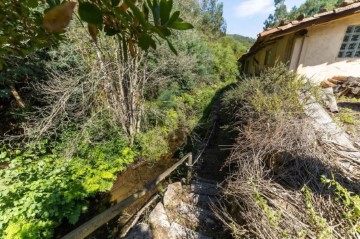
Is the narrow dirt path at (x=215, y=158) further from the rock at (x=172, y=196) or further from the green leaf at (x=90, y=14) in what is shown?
the green leaf at (x=90, y=14)

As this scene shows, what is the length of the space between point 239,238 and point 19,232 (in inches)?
127

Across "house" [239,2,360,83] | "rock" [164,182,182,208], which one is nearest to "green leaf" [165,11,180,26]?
"rock" [164,182,182,208]

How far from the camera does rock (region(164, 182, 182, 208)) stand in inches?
139

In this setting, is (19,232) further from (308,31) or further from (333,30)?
(333,30)

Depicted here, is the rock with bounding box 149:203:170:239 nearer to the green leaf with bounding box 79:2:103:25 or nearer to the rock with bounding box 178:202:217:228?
the rock with bounding box 178:202:217:228

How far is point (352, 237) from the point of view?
1.63 m

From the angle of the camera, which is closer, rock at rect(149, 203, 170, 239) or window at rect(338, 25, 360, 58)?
rock at rect(149, 203, 170, 239)

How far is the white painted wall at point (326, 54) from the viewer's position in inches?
233

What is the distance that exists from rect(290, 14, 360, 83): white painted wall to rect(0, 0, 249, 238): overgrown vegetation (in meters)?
4.76

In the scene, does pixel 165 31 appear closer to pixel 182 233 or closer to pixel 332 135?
pixel 182 233

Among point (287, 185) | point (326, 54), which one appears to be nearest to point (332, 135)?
point (287, 185)

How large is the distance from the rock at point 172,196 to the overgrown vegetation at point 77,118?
1876 mm

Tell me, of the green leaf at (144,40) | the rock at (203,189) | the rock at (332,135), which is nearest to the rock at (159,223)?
the rock at (203,189)

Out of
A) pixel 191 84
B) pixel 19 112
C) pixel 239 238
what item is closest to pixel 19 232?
pixel 239 238
